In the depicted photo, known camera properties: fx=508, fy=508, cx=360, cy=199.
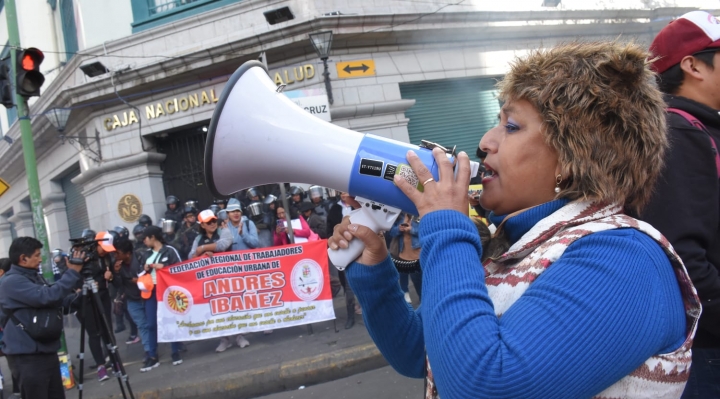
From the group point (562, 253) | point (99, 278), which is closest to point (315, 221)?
point (99, 278)

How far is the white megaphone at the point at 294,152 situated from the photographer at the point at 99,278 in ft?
12.6

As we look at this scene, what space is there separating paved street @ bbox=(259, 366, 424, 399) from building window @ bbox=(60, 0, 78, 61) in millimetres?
10574

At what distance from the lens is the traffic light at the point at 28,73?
6.80 meters

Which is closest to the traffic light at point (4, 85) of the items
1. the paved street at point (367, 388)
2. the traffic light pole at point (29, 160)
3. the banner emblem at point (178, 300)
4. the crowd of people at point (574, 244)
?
the traffic light pole at point (29, 160)

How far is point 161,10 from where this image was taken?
36.1ft

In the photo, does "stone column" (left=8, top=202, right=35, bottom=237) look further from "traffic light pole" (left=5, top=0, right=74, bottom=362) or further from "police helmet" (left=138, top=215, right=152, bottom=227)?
"traffic light pole" (left=5, top=0, right=74, bottom=362)

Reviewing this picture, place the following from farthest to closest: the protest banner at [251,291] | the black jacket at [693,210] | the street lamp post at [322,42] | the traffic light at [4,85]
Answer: the street lamp post at [322,42]
the traffic light at [4,85]
the protest banner at [251,291]
the black jacket at [693,210]

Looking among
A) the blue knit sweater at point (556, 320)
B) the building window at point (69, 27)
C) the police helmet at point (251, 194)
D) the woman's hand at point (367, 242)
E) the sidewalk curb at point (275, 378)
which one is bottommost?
the sidewalk curb at point (275, 378)

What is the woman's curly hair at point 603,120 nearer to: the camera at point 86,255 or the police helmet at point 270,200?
the camera at point 86,255

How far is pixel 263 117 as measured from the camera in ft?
4.83

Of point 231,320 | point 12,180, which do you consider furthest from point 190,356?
point 12,180

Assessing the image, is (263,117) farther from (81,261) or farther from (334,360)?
(334,360)

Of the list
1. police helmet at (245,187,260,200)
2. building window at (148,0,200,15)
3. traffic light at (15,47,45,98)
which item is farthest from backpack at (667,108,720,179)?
building window at (148,0,200,15)

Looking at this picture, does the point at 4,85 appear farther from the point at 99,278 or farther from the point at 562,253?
the point at 562,253
